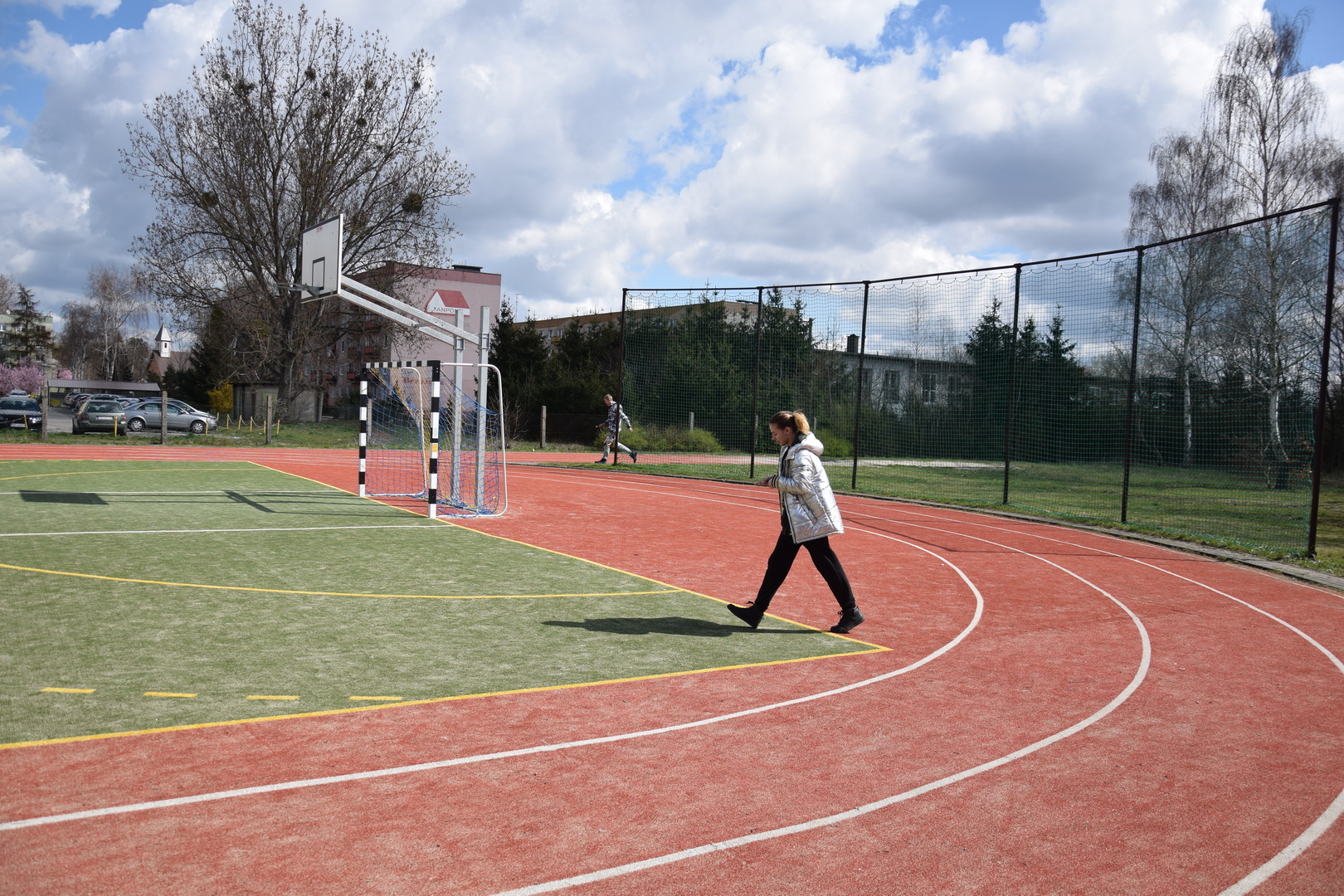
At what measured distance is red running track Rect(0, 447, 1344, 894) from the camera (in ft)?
11.2

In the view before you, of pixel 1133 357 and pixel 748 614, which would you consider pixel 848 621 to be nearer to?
pixel 748 614

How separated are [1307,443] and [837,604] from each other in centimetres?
887

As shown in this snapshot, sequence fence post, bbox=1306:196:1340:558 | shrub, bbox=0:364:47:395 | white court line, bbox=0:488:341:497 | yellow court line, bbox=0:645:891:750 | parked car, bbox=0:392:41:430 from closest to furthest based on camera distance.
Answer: yellow court line, bbox=0:645:891:750
fence post, bbox=1306:196:1340:558
white court line, bbox=0:488:341:497
parked car, bbox=0:392:41:430
shrub, bbox=0:364:47:395

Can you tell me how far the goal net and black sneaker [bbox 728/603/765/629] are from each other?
17.4 ft

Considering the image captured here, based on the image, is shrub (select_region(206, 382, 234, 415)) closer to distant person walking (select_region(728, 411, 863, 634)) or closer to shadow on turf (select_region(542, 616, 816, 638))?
shadow on turf (select_region(542, 616, 816, 638))

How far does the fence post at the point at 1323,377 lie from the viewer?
1104 centimetres

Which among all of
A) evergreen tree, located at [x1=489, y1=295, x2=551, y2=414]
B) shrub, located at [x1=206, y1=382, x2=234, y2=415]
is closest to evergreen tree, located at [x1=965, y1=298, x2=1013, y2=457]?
evergreen tree, located at [x1=489, y1=295, x2=551, y2=414]

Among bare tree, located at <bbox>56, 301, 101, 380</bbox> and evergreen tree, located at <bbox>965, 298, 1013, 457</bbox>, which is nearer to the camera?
evergreen tree, located at <bbox>965, 298, 1013, 457</bbox>

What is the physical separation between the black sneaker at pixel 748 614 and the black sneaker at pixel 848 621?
62 cm

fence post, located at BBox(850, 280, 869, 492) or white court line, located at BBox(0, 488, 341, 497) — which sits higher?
fence post, located at BBox(850, 280, 869, 492)

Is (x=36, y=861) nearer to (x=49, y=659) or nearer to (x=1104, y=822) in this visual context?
(x=49, y=659)

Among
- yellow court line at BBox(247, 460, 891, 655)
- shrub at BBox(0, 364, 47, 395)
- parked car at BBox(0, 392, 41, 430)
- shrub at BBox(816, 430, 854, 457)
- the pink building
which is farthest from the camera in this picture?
shrub at BBox(0, 364, 47, 395)

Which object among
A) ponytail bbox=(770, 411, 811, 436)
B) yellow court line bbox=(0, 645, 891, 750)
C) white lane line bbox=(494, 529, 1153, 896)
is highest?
ponytail bbox=(770, 411, 811, 436)

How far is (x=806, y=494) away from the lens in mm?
7125
